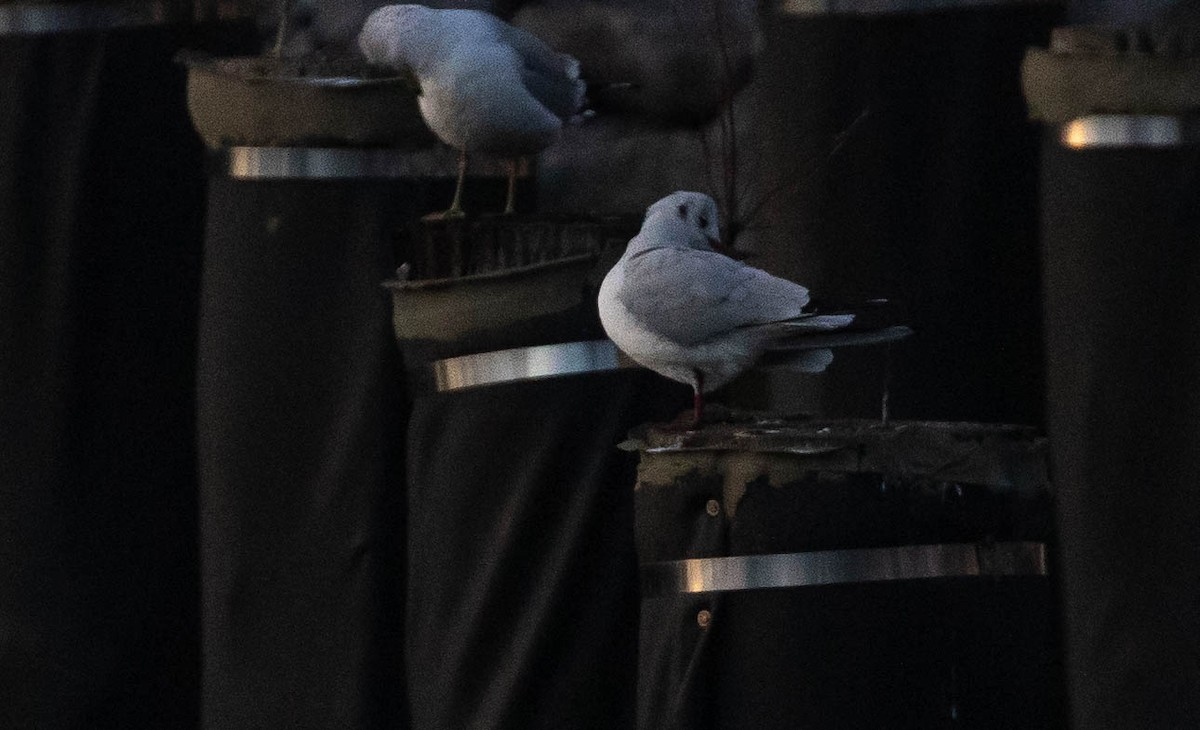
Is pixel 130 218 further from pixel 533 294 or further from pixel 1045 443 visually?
pixel 1045 443

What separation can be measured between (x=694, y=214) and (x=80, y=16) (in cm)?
176

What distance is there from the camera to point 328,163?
352 cm

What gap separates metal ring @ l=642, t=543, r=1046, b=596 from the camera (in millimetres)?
2266

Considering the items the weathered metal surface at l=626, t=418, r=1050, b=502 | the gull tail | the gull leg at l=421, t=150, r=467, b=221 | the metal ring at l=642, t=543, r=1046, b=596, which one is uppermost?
the gull leg at l=421, t=150, r=467, b=221

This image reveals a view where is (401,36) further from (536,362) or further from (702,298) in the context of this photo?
(702,298)

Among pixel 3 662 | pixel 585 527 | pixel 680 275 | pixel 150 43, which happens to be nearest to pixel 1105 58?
pixel 680 275

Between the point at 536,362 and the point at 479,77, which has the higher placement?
the point at 479,77

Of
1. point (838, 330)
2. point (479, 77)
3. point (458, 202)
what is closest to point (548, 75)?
point (479, 77)

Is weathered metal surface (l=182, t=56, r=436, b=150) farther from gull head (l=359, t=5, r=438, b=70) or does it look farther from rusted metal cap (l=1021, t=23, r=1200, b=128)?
rusted metal cap (l=1021, t=23, r=1200, b=128)

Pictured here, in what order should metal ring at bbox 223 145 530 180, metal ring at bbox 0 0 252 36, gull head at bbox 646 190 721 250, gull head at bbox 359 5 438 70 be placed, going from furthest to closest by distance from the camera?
metal ring at bbox 0 0 252 36 → gull head at bbox 359 5 438 70 → metal ring at bbox 223 145 530 180 → gull head at bbox 646 190 721 250

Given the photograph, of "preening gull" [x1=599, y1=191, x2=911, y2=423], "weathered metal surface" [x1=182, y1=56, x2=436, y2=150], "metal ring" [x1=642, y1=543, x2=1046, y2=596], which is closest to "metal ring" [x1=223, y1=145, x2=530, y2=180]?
"weathered metal surface" [x1=182, y1=56, x2=436, y2=150]

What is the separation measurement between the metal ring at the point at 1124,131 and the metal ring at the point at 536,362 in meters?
0.72

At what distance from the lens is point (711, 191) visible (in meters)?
3.69

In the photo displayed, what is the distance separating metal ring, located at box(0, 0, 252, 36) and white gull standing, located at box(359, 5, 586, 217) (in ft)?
1.85
